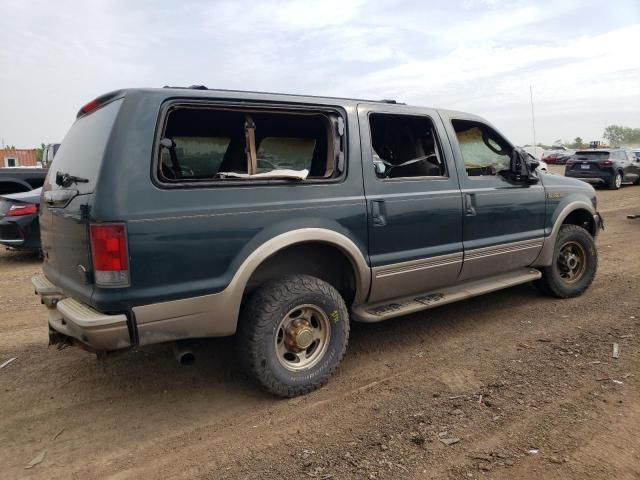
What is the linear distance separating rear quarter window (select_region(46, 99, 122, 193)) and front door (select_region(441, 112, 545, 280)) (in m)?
2.73

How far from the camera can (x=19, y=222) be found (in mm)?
7266

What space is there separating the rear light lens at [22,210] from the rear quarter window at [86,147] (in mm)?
4200

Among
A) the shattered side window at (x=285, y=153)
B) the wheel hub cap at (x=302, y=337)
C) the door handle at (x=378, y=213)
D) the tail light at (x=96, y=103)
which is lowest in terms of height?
the wheel hub cap at (x=302, y=337)

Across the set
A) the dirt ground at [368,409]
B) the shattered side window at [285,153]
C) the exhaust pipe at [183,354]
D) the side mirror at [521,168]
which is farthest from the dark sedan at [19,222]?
the side mirror at [521,168]

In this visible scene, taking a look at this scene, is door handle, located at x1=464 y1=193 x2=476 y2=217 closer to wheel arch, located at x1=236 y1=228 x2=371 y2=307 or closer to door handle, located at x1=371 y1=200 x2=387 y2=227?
door handle, located at x1=371 y1=200 x2=387 y2=227

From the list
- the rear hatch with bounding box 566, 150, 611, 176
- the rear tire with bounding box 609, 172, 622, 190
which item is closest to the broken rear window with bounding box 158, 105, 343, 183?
the rear hatch with bounding box 566, 150, 611, 176

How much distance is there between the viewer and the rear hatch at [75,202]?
9.09 ft

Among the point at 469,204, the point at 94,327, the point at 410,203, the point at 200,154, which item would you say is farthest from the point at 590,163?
the point at 94,327

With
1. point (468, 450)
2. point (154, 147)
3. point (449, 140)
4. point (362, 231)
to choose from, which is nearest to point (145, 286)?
point (154, 147)

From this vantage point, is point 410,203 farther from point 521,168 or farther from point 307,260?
point 521,168

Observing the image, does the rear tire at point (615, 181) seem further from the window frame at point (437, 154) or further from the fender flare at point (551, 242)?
the window frame at point (437, 154)

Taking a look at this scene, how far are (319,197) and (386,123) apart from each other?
4.31ft

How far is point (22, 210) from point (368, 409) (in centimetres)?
645

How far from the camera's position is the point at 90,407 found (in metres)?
3.24
